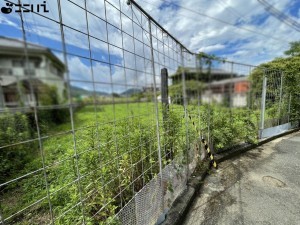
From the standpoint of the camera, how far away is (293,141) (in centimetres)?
517

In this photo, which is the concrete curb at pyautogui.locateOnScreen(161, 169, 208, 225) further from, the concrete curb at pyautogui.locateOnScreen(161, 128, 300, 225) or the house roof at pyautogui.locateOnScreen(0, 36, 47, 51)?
the house roof at pyautogui.locateOnScreen(0, 36, 47, 51)

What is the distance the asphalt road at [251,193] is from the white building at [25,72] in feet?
7.06

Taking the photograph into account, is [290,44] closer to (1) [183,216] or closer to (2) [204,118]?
(2) [204,118]

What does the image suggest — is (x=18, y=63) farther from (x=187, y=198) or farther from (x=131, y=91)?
(x=187, y=198)

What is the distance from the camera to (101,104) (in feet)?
4.25

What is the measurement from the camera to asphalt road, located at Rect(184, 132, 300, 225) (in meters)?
2.14

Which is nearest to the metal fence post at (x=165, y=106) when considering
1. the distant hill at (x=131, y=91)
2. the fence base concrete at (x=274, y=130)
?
the distant hill at (x=131, y=91)

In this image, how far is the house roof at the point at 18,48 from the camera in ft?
1.97

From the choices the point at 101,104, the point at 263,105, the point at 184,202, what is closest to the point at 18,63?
the point at 101,104

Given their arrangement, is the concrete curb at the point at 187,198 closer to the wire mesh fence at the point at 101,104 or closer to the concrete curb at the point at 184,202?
the concrete curb at the point at 184,202

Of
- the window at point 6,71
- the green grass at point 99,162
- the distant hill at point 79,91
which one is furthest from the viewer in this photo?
the green grass at point 99,162

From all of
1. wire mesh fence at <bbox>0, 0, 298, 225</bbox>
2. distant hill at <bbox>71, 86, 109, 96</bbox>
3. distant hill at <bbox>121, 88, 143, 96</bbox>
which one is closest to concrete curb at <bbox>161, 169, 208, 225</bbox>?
wire mesh fence at <bbox>0, 0, 298, 225</bbox>

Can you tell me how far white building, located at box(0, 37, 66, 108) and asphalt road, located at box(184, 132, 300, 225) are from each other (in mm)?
2152

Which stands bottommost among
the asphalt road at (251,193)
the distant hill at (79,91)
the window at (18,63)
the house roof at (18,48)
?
the asphalt road at (251,193)
